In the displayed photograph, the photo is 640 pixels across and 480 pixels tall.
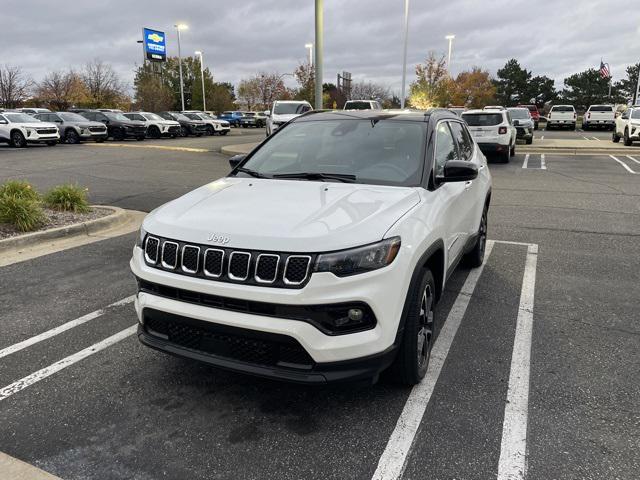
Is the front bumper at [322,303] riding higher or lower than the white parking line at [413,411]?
higher

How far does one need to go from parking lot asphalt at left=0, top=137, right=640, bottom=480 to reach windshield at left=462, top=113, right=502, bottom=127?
1149 cm

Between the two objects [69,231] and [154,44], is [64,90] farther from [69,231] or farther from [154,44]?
[69,231]

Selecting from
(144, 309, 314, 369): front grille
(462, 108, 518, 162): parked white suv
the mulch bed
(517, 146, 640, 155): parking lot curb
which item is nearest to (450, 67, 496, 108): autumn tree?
(517, 146, 640, 155): parking lot curb

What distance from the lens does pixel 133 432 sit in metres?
2.83

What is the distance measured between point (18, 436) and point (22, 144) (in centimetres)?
2463

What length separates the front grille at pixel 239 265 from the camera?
2598mm

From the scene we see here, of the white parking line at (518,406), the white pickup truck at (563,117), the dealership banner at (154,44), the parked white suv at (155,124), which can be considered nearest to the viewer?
the white parking line at (518,406)

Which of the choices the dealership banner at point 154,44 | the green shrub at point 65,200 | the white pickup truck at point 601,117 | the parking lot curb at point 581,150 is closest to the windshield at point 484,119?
the parking lot curb at point 581,150

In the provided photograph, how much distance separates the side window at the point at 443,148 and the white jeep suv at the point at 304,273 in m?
0.24

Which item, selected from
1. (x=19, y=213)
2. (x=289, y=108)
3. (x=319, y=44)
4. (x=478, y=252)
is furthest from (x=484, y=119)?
(x=19, y=213)

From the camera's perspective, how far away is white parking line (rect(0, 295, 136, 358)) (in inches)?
151

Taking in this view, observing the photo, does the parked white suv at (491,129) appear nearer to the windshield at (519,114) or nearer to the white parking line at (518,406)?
the windshield at (519,114)

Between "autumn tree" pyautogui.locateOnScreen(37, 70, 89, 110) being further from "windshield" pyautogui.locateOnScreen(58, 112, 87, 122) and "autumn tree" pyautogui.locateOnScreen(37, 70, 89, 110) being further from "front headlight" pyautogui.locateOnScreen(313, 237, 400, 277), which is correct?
"front headlight" pyautogui.locateOnScreen(313, 237, 400, 277)

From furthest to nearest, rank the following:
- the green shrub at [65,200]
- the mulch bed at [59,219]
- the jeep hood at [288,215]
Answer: the green shrub at [65,200] → the mulch bed at [59,219] → the jeep hood at [288,215]
